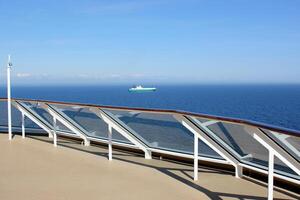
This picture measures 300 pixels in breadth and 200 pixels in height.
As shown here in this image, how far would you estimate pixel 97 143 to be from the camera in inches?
286

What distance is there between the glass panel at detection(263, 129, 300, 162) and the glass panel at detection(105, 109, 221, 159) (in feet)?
5.94

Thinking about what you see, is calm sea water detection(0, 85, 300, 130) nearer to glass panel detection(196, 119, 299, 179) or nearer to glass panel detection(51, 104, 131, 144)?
glass panel detection(51, 104, 131, 144)

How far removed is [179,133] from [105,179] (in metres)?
1.25

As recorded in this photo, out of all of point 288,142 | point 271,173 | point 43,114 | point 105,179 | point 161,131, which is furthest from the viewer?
point 43,114

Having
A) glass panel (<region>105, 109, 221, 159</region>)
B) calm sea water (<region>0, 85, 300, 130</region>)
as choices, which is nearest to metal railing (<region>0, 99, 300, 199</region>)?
glass panel (<region>105, 109, 221, 159</region>)

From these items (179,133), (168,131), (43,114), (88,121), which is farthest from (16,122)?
(179,133)

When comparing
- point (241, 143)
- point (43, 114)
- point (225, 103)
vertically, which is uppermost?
point (43, 114)

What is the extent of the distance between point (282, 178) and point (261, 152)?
38cm

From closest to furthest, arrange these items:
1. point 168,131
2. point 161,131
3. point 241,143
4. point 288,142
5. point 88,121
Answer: point 288,142 → point 241,143 → point 168,131 → point 161,131 → point 88,121

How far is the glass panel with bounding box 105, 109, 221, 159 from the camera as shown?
5.35 metres

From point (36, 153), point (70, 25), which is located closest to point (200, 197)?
point (36, 153)

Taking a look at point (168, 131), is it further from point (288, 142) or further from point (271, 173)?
point (288, 142)

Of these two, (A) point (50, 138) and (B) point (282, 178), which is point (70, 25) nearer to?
(A) point (50, 138)

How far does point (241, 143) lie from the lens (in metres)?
4.63
